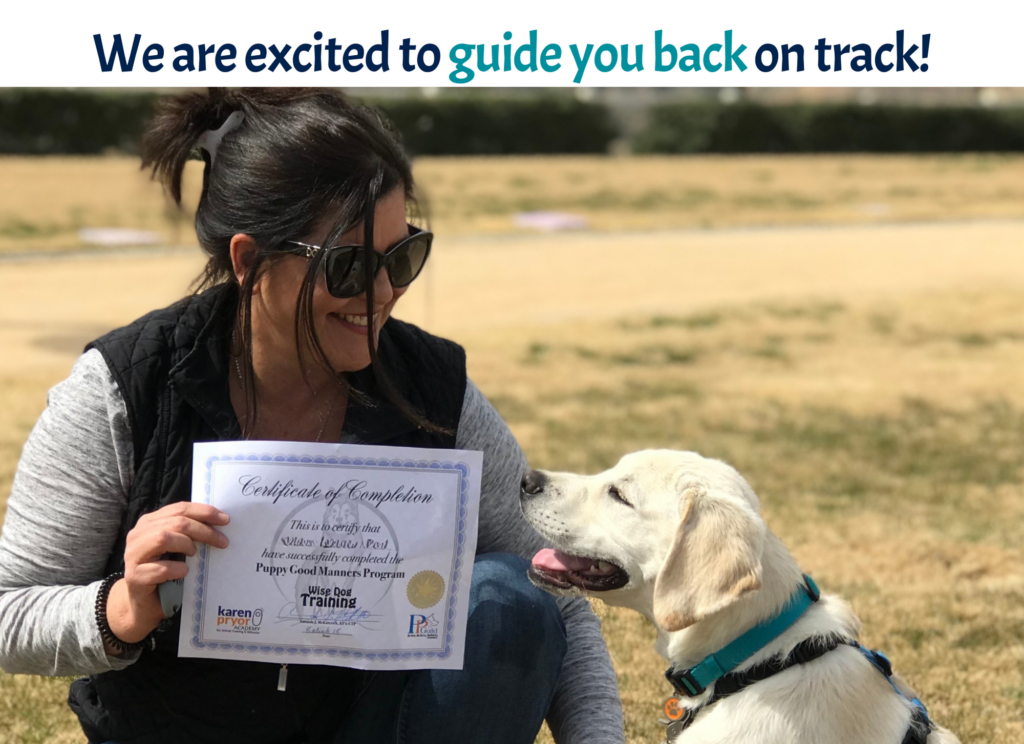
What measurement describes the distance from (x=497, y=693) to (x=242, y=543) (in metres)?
0.64

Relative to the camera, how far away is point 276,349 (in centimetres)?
259

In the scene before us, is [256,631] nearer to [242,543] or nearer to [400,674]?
[242,543]

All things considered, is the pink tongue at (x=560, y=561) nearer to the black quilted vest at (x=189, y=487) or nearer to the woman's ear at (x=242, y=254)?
the black quilted vest at (x=189, y=487)

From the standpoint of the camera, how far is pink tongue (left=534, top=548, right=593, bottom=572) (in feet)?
9.10

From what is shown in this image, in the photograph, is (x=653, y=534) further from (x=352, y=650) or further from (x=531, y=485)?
(x=352, y=650)

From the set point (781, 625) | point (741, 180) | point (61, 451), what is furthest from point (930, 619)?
point (741, 180)

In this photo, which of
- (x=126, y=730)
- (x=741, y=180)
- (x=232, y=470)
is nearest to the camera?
(x=232, y=470)

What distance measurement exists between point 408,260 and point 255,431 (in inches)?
19.5

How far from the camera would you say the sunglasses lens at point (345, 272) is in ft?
7.84

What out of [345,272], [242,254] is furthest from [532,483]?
[242,254]

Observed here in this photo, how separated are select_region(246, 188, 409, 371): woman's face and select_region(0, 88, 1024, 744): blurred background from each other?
A: 14.5 inches

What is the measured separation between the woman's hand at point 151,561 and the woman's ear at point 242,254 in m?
0.51

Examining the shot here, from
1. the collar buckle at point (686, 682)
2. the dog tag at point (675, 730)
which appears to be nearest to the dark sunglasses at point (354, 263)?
the collar buckle at point (686, 682)

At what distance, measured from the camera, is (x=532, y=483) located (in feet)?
9.45
